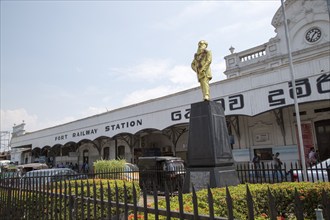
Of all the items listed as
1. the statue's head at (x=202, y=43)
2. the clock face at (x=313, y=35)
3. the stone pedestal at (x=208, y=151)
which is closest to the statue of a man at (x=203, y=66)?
the statue's head at (x=202, y=43)

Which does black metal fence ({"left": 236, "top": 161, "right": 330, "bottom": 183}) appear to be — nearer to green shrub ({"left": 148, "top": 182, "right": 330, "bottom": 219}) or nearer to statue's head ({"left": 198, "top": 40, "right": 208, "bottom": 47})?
green shrub ({"left": 148, "top": 182, "right": 330, "bottom": 219})

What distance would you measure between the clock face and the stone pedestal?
15.7 metres

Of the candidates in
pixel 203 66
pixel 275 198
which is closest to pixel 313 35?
pixel 203 66

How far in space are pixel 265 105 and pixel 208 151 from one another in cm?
1019

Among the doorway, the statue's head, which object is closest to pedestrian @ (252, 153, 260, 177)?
the doorway

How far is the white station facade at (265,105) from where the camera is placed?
1562cm

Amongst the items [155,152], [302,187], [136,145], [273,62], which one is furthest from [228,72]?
[302,187]

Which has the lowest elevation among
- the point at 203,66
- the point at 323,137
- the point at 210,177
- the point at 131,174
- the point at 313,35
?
the point at 131,174

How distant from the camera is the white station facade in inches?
615

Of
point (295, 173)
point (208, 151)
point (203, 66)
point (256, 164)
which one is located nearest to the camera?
point (208, 151)

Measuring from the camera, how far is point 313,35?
2005 centimetres

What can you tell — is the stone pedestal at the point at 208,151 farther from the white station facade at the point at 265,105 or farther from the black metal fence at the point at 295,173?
the white station facade at the point at 265,105

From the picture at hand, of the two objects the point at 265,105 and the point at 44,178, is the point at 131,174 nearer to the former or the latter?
the point at 265,105

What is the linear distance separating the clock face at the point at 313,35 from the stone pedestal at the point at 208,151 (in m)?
15.7
